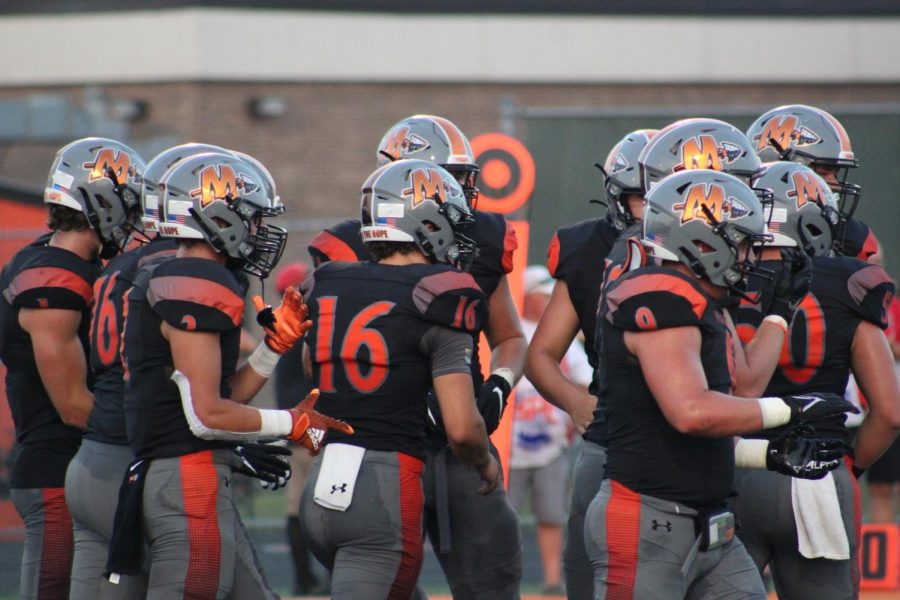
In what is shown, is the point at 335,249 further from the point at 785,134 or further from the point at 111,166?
the point at 785,134

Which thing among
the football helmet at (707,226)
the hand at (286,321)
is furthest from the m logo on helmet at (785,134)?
the hand at (286,321)

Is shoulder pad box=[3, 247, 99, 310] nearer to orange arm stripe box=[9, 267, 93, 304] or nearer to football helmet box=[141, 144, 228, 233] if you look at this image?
orange arm stripe box=[9, 267, 93, 304]

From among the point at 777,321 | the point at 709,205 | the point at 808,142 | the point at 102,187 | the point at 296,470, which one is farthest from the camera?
the point at 296,470

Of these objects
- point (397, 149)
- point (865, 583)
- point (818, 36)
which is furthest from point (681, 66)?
point (397, 149)

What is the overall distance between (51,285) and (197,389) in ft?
3.37

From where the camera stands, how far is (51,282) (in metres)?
4.86

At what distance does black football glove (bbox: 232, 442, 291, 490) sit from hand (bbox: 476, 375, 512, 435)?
2.33ft

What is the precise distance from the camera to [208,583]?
13.8 feet

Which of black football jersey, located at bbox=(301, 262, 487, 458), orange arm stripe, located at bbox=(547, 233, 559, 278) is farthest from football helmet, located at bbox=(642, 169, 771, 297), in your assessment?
orange arm stripe, located at bbox=(547, 233, 559, 278)

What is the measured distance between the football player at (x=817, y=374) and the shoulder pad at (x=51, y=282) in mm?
2269

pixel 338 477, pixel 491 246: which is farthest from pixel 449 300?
pixel 491 246

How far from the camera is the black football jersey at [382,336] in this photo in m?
4.29

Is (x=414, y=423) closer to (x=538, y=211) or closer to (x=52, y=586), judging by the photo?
(x=52, y=586)

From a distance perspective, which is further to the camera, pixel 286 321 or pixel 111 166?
pixel 111 166
